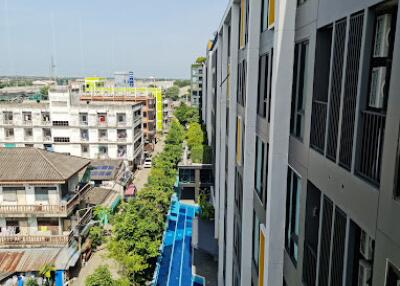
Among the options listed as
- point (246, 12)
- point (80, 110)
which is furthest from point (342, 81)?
point (80, 110)

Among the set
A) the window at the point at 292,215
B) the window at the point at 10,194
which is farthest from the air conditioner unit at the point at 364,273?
the window at the point at 10,194

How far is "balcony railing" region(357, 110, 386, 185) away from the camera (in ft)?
13.0

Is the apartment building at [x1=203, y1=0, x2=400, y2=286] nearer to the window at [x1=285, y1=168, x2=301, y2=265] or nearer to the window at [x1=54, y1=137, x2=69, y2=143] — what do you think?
the window at [x1=285, y1=168, x2=301, y2=265]

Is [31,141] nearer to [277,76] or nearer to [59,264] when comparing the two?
[59,264]

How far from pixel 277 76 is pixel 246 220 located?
589 centimetres

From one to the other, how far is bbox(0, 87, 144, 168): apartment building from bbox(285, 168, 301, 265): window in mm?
46124

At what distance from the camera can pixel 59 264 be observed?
2498 centimetres

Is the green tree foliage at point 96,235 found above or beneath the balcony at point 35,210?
beneath

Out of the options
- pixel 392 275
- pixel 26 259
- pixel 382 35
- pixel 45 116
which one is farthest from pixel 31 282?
pixel 45 116

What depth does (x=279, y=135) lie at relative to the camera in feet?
24.3

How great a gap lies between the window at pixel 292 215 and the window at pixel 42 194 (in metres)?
22.3

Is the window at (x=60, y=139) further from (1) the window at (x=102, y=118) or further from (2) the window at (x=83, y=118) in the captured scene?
(1) the window at (x=102, y=118)

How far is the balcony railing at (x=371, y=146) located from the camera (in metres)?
3.96

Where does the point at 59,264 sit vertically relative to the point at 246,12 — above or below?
below
